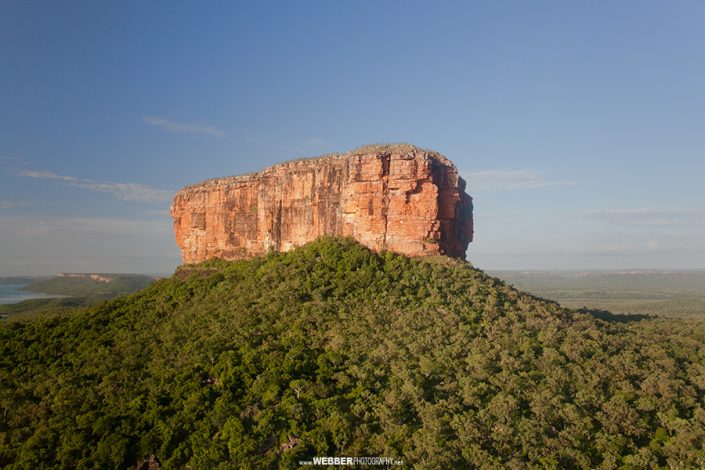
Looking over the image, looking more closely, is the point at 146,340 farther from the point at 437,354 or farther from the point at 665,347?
the point at 665,347

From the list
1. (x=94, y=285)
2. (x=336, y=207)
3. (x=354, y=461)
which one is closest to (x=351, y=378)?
(x=354, y=461)

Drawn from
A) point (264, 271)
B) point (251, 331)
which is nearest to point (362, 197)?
point (264, 271)

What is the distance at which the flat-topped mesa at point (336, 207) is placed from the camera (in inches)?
1297

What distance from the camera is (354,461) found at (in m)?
17.5

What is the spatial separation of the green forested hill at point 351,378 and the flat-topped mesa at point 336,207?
8.14 ft

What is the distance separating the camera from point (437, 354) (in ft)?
78.6

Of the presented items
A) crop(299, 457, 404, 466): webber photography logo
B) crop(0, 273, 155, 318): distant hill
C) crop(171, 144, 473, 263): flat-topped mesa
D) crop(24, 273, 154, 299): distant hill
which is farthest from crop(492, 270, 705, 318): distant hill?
crop(24, 273, 154, 299): distant hill

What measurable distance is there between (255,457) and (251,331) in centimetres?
963

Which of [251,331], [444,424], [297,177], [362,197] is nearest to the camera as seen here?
[444,424]

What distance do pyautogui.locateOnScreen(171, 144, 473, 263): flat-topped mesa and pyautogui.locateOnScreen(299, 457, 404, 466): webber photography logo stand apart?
57.4ft

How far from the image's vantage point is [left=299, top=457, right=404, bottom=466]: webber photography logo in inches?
686

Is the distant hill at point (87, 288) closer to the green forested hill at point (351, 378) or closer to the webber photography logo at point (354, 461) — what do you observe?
the green forested hill at point (351, 378)

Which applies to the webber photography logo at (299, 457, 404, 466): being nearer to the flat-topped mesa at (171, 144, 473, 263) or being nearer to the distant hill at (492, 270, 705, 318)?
the flat-topped mesa at (171, 144, 473, 263)

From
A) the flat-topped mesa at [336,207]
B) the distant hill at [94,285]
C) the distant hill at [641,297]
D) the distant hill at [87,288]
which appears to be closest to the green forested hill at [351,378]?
the flat-topped mesa at [336,207]
